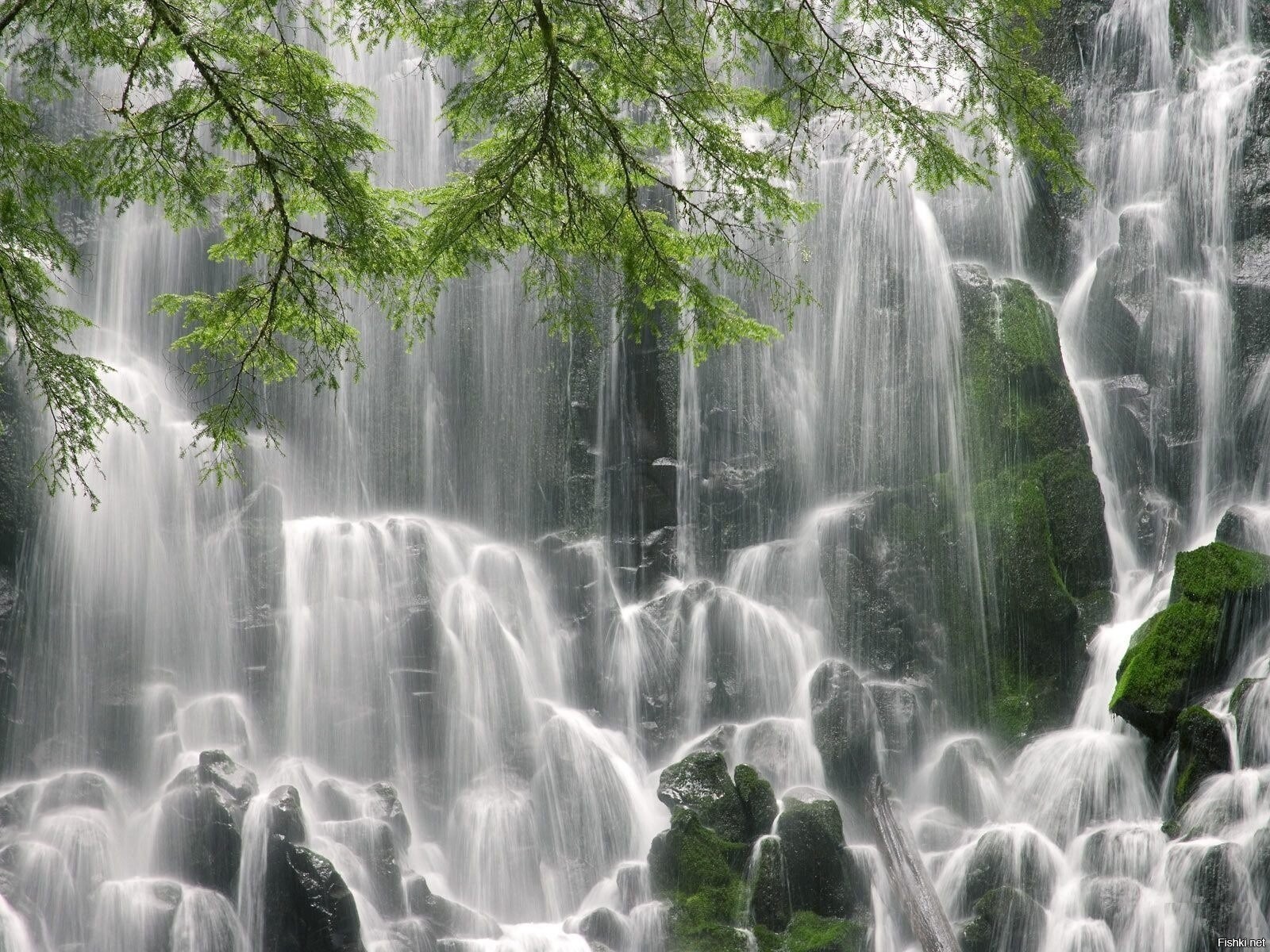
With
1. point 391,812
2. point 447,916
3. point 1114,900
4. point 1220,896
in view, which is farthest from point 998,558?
point 391,812

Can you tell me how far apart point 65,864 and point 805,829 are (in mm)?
7271

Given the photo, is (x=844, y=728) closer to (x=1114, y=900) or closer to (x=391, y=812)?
(x=1114, y=900)

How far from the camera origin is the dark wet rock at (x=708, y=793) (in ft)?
32.4

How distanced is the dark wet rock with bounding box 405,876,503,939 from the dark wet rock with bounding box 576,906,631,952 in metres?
0.90

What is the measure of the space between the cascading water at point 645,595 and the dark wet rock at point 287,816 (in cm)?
3

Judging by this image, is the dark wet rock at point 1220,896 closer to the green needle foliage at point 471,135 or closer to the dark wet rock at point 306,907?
the green needle foliage at point 471,135

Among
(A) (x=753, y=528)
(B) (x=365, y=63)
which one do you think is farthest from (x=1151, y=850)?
(B) (x=365, y=63)

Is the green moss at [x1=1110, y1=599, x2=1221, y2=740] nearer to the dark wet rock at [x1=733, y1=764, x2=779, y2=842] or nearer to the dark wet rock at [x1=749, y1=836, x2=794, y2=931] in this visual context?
the dark wet rock at [x1=733, y1=764, x2=779, y2=842]

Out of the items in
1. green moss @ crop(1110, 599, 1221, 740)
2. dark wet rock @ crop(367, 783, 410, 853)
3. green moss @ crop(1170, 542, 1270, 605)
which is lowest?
dark wet rock @ crop(367, 783, 410, 853)

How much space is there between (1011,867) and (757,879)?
7.72 feet

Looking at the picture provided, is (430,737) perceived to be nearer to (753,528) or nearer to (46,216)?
(753,528)

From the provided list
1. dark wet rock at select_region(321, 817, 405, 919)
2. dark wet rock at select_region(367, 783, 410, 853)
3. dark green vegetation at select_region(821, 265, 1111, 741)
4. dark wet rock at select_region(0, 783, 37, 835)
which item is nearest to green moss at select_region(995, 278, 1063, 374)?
dark green vegetation at select_region(821, 265, 1111, 741)

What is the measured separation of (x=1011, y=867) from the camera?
915cm

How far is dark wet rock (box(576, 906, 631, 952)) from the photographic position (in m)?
9.26
